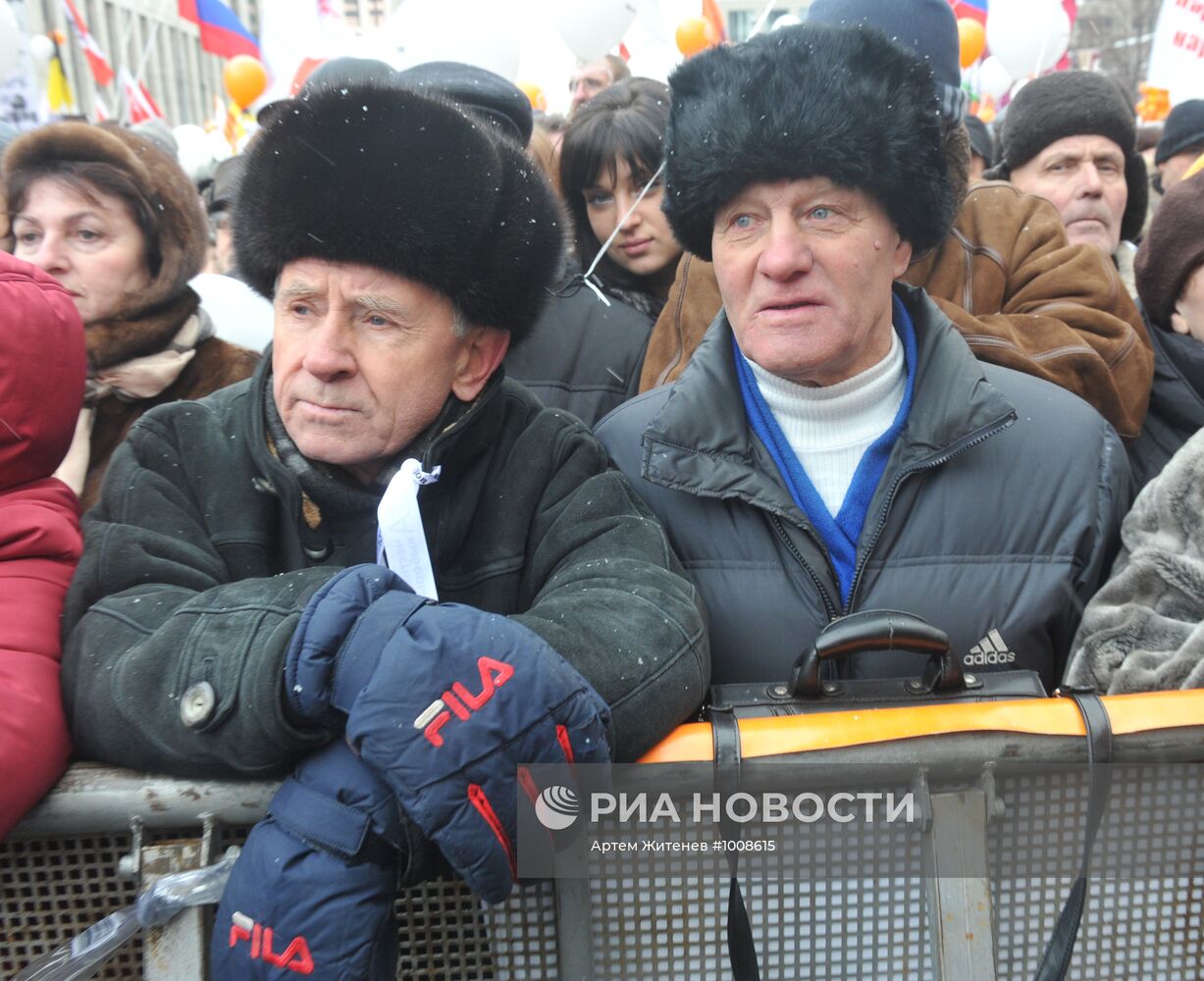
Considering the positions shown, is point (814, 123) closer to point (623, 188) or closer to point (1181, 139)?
point (623, 188)

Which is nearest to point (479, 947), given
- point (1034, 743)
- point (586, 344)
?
point (1034, 743)

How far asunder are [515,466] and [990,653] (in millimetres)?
887

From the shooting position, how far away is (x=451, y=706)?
123 centimetres

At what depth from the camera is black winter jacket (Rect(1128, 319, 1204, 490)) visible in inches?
100

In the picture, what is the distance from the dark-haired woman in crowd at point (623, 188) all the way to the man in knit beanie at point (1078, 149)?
1.44 meters

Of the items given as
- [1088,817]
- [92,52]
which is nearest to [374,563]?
[1088,817]

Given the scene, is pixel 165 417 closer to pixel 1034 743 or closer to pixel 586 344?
pixel 1034 743

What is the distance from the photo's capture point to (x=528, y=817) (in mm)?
1264

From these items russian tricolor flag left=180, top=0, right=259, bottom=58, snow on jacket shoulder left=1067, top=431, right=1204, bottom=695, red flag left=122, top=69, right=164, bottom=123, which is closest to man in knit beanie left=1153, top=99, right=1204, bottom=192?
snow on jacket shoulder left=1067, top=431, right=1204, bottom=695

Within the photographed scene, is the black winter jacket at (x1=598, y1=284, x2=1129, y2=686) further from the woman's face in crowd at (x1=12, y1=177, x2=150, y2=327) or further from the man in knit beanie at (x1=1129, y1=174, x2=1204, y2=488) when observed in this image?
the woman's face in crowd at (x1=12, y1=177, x2=150, y2=327)

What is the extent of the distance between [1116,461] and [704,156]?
0.98 m

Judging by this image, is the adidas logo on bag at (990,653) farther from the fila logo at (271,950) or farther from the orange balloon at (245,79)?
the orange balloon at (245,79)

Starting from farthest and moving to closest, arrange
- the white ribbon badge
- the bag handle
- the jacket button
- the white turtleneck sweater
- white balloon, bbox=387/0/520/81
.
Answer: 1. white balloon, bbox=387/0/520/81
2. the white turtleneck sweater
3. the white ribbon badge
4. the bag handle
5. the jacket button

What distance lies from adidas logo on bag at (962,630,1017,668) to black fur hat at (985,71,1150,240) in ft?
9.05
